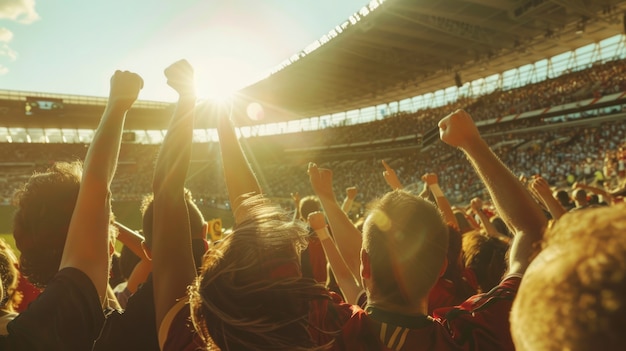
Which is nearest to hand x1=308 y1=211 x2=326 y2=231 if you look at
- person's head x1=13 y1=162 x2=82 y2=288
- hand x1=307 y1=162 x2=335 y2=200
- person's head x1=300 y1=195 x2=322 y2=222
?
hand x1=307 y1=162 x2=335 y2=200

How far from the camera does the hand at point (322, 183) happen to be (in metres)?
2.51

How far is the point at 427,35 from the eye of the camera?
82.6 feet

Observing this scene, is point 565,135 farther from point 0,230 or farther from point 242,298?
point 0,230

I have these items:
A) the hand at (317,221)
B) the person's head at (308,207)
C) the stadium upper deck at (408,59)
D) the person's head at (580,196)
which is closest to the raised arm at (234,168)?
the hand at (317,221)

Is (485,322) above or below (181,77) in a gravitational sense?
below

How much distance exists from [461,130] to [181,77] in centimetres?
127

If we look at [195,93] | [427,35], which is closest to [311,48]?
[427,35]

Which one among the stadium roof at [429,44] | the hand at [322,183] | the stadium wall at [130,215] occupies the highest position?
the stadium roof at [429,44]

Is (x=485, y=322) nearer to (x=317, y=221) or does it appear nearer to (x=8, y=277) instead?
(x=317, y=221)

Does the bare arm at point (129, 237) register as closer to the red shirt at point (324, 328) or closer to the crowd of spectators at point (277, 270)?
the crowd of spectators at point (277, 270)

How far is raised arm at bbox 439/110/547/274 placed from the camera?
1.67 meters

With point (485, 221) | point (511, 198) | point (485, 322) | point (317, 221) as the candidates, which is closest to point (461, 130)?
point (511, 198)

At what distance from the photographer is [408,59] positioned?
97.2 feet

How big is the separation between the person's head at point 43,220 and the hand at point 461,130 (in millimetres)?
1651
